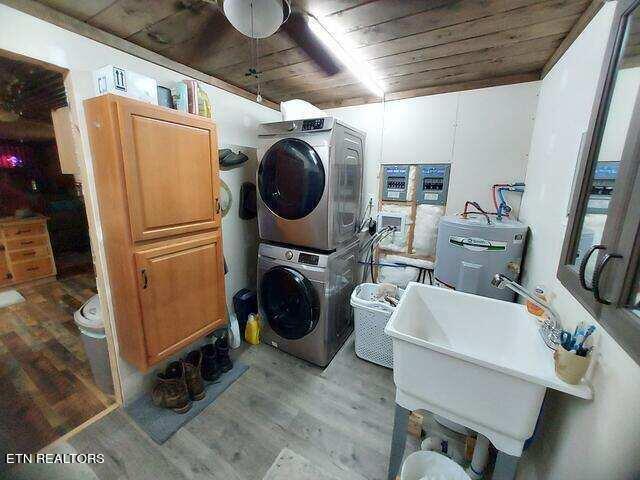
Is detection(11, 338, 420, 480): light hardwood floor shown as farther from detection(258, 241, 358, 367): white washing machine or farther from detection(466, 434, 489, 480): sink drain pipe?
detection(466, 434, 489, 480): sink drain pipe

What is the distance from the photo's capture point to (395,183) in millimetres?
2434

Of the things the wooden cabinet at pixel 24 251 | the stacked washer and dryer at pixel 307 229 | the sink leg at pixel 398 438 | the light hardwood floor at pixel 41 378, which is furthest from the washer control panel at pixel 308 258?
the wooden cabinet at pixel 24 251

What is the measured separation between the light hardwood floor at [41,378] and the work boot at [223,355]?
0.70 m

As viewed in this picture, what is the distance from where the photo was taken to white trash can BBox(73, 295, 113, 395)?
161 centimetres

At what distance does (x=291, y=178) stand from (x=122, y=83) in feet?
3.37

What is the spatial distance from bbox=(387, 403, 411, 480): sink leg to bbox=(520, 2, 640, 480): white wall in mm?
507

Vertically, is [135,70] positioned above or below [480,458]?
above

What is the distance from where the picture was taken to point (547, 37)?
136 cm

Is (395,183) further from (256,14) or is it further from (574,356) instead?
(574,356)

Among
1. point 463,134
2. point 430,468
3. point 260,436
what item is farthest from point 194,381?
point 463,134

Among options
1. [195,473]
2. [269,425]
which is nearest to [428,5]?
[269,425]

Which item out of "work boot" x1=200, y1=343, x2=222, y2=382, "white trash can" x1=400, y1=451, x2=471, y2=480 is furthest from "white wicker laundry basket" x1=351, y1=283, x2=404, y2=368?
"work boot" x1=200, y1=343, x2=222, y2=382

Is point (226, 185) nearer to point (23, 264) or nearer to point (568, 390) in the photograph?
point (568, 390)

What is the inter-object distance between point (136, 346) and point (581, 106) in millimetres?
2564
